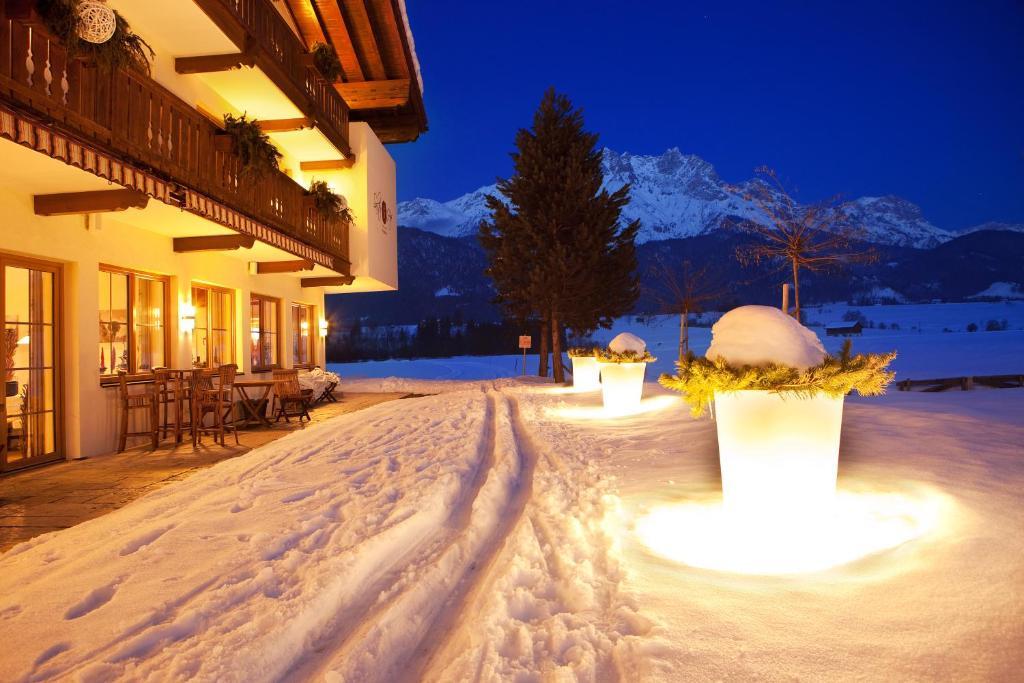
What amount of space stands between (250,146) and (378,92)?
396 inches

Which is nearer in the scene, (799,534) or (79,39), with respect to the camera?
(799,534)

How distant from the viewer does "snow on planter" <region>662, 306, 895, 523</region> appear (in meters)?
3.51

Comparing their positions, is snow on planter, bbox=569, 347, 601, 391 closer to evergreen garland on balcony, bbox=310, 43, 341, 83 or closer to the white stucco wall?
evergreen garland on balcony, bbox=310, 43, 341, 83

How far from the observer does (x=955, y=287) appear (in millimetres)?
90688

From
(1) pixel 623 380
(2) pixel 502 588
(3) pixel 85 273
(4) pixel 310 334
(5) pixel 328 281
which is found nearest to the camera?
(2) pixel 502 588

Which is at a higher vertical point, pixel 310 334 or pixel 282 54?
pixel 282 54

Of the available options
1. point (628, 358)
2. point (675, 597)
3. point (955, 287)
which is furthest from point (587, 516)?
point (955, 287)

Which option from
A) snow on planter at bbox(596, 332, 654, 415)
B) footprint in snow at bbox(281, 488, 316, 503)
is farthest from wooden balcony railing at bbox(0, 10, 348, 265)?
snow on planter at bbox(596, 332, 654, 415)

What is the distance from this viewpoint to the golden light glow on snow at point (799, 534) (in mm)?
3293

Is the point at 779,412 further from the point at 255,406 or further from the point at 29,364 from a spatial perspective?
the point at 255,406

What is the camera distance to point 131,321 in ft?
29.0

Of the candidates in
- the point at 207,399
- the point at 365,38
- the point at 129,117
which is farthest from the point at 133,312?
the point at 365,38

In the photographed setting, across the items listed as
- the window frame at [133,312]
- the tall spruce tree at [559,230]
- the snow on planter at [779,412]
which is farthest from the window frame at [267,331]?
the snow on planter at [779,412]

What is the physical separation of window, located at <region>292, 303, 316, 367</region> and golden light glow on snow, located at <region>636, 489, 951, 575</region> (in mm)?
13862
